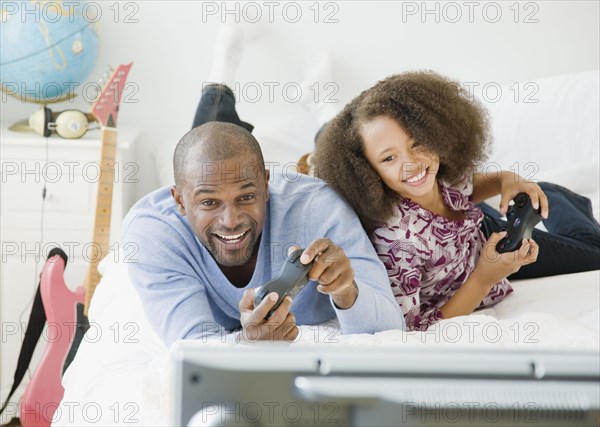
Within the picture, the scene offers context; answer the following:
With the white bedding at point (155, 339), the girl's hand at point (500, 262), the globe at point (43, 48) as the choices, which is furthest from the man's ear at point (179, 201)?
the globe at point (43, 48)

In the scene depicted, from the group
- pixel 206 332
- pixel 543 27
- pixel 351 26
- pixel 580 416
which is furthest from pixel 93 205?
pixel 580 416

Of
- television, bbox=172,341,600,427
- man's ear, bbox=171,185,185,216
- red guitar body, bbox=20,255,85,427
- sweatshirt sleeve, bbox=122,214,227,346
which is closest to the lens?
television, bbox=172,341,600,427

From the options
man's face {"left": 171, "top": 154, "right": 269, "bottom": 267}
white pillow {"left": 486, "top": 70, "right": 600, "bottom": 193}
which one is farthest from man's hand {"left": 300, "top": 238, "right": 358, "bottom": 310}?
white pillow {"left": 486, "top": 70, "right": 600, "bottom": 193}

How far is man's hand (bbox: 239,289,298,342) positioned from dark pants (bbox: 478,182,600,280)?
0.75 meters

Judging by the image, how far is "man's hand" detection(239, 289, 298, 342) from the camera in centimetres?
99

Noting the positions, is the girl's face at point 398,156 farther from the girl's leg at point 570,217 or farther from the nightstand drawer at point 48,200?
the nightstand drawer at point 48,200

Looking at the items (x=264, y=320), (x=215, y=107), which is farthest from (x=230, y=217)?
(x=215, y=107)

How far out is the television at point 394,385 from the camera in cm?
40

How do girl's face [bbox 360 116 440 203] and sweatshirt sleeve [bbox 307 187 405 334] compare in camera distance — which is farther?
girl's face [bbox 360 116 440 203]

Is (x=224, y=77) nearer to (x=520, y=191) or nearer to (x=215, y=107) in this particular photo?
(x=215, y=107)

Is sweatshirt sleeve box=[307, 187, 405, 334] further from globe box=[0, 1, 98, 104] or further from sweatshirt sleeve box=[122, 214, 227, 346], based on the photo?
globe box=[0, 1, 98, 104]

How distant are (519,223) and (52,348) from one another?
1.04 meters

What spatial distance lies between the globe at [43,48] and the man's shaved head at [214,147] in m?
0.94

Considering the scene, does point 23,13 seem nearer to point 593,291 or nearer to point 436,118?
point 436,118
